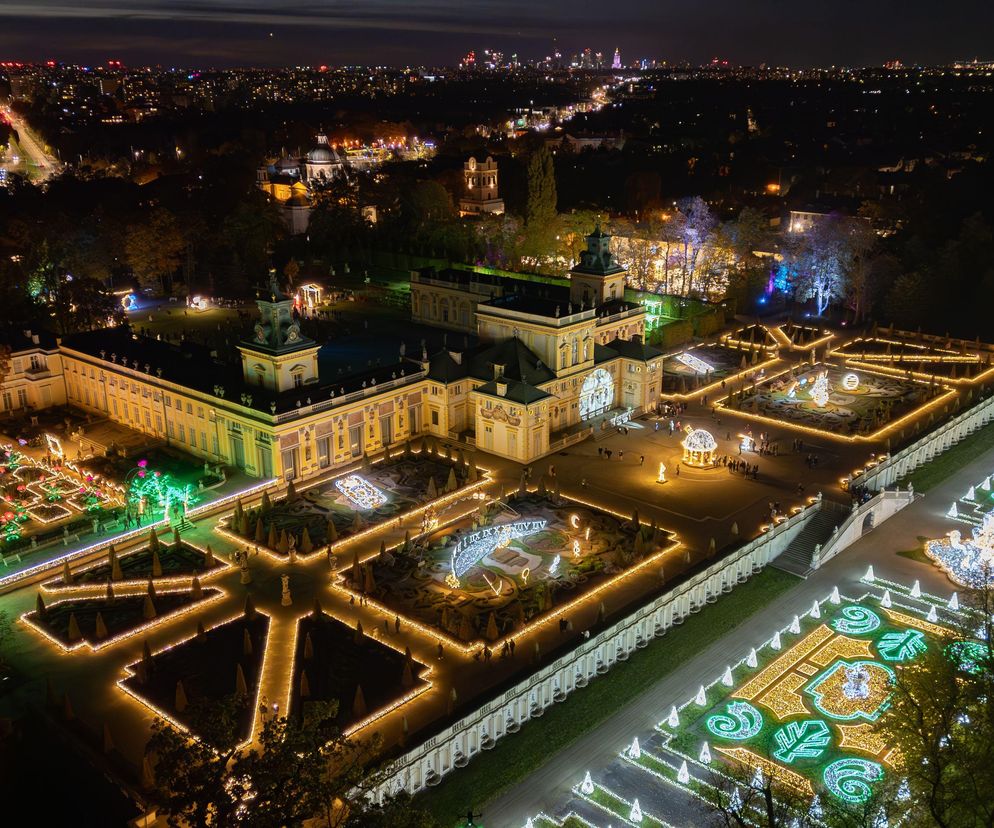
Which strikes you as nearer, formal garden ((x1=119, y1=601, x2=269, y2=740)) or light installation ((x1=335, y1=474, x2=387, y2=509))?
formal garden ((x1=119, y1=601, x2=269, y2=740))

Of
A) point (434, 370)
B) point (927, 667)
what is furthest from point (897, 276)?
point (927, 667)

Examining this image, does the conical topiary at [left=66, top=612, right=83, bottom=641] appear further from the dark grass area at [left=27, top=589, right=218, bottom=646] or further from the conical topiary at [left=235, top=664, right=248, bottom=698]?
the conical topiary at [left=235, top=664, right=248, bottom=698]

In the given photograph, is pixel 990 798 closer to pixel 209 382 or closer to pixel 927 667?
Answer: pixel 927 667

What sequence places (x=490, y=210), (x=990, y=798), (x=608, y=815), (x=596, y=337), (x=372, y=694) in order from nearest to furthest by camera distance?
(x=990, y=798)
(x=608, y=815)
(x=372, y=694)
(x=596, y=337)
(x=490, y=210)

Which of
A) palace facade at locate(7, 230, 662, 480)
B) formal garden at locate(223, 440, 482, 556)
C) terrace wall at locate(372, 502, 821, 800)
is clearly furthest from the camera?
palace facade at locate(7, 230, 662, 480)

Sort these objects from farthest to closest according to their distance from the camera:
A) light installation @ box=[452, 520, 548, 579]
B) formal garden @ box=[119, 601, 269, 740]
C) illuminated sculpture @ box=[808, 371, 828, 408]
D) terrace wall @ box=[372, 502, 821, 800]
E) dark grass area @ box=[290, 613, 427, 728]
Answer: illuminated sculpture @ box=[808, 371, 828, 408] → light installation @ box=[452, 520, 548, 579] → dark grass area @ box=[290, 613, 427, 728] → formal garden @ box=[119, 601, 269, 740] → terrace wall @ box=[372, 502, 821, 800]

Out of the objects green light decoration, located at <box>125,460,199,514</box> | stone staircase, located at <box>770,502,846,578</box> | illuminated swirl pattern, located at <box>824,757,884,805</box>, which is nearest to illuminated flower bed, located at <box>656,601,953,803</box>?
illuminated swirl pattern, located at <box>824,757,884,805</box>
